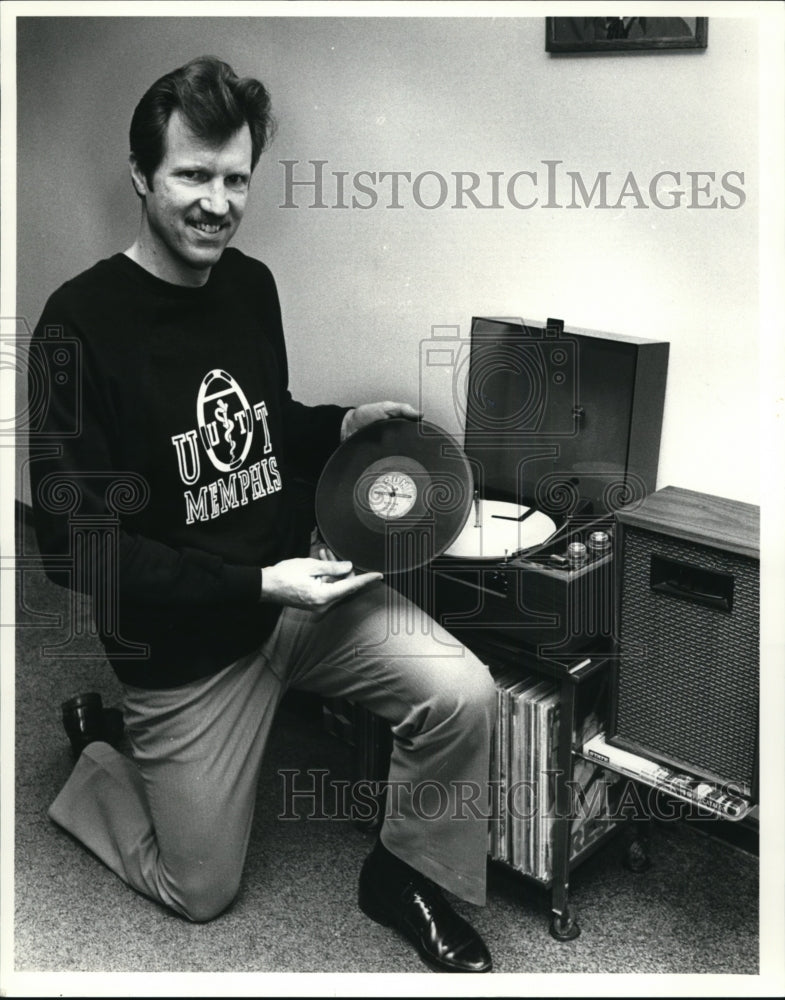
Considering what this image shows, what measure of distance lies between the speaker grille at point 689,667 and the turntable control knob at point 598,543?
0.10m

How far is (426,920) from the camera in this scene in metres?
1.73

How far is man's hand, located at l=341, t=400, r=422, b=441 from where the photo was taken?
1841 mm

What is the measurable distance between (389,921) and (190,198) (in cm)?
115

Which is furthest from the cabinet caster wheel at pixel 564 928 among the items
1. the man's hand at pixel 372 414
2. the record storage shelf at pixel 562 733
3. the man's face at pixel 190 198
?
the man's face at pixel 190 198

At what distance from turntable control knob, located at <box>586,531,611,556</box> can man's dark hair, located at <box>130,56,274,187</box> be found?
817 mm

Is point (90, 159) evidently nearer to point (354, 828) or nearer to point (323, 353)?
point (323, 353)

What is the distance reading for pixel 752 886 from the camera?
6.14 feet

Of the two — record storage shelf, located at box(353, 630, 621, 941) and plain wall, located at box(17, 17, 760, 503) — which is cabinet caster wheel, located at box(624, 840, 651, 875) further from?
plain wall, located at box(17, 17, 760, 503)

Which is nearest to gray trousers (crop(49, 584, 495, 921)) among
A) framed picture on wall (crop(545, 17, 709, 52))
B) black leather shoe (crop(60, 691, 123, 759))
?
black leather shoe (crop(60, 691, 123, 759))

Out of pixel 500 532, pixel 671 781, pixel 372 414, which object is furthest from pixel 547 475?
pixel 671 781

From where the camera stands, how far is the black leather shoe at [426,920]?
1699 mm

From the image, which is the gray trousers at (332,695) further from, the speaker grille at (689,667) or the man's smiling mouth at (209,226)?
the man's smiling mouth at (209,226)

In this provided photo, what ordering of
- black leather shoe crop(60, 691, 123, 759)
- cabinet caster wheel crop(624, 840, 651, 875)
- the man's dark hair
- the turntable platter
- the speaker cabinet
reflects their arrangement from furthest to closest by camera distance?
black leather shoe crop(60, 691, 123, 759), cabinet caster wheel crop(624, 840, 651, 875), the turntable platter, the man's dark hair, the speaker cabinet

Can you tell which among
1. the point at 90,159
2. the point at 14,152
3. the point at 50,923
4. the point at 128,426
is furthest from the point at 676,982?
the point at 90,159
